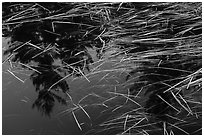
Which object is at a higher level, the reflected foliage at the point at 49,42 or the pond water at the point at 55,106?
the reflected foliage at the point at 49,42

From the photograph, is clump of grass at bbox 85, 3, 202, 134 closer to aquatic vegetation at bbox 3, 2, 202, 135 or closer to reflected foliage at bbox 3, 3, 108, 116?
aquatic vegetation at bbox 3, 2, 202, 135

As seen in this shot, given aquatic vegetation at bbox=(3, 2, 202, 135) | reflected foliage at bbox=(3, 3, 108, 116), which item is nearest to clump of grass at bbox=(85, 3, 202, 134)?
aquatic vegetation at bbox=(3, 2, 202, 135)

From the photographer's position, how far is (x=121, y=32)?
2.43 m

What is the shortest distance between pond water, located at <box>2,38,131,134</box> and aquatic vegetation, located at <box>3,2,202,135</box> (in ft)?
0.07

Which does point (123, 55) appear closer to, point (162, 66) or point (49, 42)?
point (162, 66)

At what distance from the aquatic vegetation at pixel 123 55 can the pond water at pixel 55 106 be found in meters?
0.02

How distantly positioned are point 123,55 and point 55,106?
1.71 feet

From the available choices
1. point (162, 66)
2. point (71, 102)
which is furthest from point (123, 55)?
point (71, 102)

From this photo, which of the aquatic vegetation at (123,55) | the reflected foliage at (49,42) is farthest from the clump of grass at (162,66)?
the reflected foliage at (49,42)

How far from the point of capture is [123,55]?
224 cm

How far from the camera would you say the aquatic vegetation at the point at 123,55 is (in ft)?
6.09

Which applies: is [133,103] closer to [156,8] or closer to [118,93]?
[118,93]

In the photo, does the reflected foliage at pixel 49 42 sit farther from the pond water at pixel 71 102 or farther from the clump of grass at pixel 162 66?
the clump of grass at pixel 162 66

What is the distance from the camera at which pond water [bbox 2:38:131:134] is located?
1.84m
